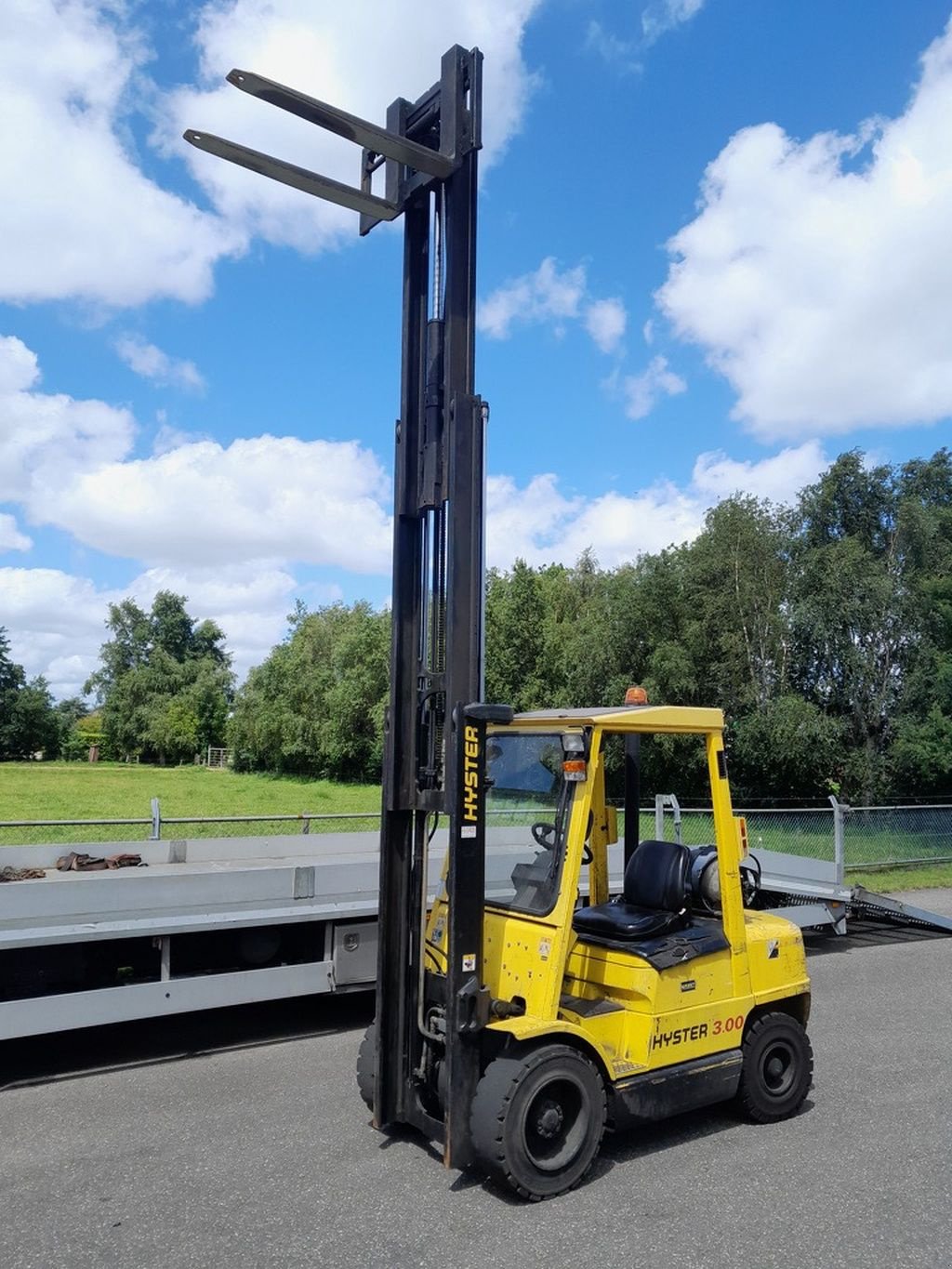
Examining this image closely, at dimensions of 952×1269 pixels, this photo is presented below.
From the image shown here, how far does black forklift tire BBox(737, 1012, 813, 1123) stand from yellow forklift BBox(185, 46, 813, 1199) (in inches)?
0.6

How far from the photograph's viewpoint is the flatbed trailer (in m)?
5.97

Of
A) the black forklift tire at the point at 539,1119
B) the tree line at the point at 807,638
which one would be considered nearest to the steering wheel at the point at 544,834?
the black forklift tire at the point at 539,1119

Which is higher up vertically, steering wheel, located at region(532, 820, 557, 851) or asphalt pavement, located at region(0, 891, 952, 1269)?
steering wheel, located at region(532, 820, 557, 851)

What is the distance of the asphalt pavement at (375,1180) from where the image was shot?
3.98 m

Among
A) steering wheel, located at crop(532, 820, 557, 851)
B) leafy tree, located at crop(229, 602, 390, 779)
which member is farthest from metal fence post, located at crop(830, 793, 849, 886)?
leafy tree, located at crop(229, 602, 390, 779)

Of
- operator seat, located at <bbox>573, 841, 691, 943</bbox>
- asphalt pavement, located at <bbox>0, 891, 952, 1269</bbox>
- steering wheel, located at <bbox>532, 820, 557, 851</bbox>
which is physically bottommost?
asphalt pavement, located at <bbox>0, 891, 952, 1269</bbox>

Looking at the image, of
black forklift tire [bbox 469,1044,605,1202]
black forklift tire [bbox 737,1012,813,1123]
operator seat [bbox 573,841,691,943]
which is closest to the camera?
black forklift tire [bbox 469,1044,605,1202]

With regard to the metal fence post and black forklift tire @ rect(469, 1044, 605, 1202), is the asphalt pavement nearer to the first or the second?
black forklift tire @ rect(469, 1044, 605, 1202)

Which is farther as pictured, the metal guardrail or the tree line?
the tree line

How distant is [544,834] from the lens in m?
4.94

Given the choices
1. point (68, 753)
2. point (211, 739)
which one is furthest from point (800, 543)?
point (68, 753)

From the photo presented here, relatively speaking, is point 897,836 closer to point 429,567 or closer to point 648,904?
point 648,904

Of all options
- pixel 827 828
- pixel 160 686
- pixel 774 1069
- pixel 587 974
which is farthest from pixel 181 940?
pixel 160 686

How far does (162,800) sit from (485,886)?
102 feet
